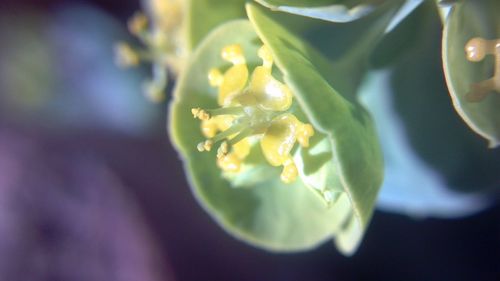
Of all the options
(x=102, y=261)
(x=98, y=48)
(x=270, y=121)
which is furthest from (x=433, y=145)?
(x=98, y=48)

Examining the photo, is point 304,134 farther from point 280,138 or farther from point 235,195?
→ point 235,195

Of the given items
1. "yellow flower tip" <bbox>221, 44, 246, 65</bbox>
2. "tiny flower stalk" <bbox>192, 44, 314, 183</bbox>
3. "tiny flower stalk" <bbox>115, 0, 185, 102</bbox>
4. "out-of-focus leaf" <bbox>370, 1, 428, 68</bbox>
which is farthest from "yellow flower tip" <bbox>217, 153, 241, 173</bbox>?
"tiny flower stalk" <bbox>115, 0, 185, 102</bbox>

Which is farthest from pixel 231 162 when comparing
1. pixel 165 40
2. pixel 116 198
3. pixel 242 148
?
pixel 116 198

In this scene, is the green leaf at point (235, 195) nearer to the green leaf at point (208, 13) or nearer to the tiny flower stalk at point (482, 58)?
the green leaf at point (208, 13)

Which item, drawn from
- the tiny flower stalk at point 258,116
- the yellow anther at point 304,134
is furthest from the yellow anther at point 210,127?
the yellow anther at point 304,134

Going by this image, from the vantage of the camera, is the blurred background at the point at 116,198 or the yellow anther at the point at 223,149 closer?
the yellow anther at the point at 223,149

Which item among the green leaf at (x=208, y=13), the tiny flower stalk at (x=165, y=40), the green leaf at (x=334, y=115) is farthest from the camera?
the tiny flower stalk at (x=165, y=40)

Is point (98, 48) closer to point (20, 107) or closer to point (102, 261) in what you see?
point (20, 107)
